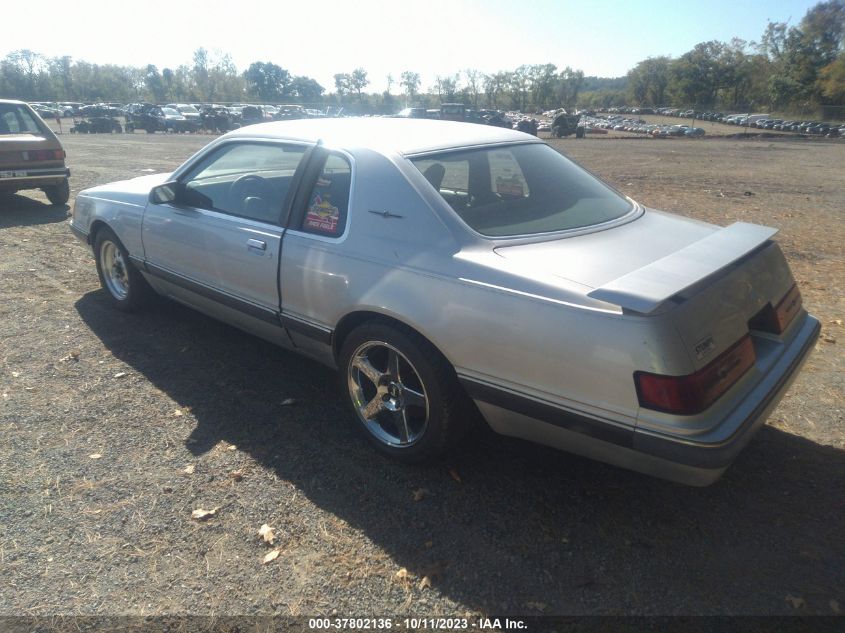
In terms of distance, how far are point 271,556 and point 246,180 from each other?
2466mm

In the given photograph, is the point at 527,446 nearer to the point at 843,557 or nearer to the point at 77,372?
the point at 843,557

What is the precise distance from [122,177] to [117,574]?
13.1 m

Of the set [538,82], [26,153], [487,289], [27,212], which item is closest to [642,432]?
[487,289]

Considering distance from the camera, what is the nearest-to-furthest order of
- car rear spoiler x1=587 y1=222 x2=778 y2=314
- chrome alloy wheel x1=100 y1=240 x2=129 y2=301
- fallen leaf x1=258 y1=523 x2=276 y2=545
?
car rear spoiler x1=587 y1=222 x2=778 y2=314
fallen leaf x1=258 y1=523 x2=276 y2=545
chrome alloy wheel x1=100 y1=240 x2=129 y2=301

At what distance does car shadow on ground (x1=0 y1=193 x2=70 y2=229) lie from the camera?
8906mm

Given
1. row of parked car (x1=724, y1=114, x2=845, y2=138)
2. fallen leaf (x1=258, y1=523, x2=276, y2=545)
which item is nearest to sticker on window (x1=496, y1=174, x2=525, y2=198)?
fallen leaf (x1=258, y1=523, x2=276, y2=545)

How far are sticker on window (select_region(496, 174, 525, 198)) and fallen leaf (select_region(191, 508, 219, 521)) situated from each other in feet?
7.13

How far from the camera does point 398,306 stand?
2785 millimetres

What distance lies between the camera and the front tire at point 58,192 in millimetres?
9883

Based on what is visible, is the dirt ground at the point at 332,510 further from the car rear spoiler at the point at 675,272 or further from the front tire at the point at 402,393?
the car rear spoiler at the point at 675,272

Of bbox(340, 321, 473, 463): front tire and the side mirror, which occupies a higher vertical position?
the side mirror

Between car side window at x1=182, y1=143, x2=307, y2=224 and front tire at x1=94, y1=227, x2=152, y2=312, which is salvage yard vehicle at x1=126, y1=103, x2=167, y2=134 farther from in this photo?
car side window at x1=182, y1=143, x2=307, y2=224

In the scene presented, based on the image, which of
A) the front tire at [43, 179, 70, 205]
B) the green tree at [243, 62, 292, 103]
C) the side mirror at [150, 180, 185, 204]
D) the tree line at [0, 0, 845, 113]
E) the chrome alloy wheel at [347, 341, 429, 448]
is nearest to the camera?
the chrome alloy wheel at [347, 341, 429, 448]

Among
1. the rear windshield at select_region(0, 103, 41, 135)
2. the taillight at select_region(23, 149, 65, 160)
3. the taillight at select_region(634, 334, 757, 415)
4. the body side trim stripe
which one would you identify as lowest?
the body side trim stripe
